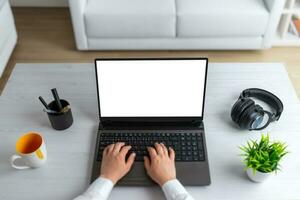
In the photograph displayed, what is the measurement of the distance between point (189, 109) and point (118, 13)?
1.33m

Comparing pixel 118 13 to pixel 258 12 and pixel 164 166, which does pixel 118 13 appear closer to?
pixel 258 12

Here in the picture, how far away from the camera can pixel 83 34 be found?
2.34 meters

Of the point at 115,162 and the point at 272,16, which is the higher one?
the point at 115,162

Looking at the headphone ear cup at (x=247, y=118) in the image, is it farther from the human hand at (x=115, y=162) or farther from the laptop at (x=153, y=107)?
the human hand at (x=115, y=162)

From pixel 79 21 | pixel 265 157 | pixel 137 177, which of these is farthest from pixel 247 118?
pixel 79 21

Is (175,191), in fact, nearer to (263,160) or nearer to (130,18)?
(263,160)

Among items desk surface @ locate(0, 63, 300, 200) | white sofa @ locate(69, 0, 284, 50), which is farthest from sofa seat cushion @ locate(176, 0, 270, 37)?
desk surface @ locate(0, 63, 300, 200)

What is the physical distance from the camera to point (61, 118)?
3.53ft

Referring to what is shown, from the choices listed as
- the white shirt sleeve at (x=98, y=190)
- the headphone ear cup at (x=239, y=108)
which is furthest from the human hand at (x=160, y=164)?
the headphone ear cup at (x=239, y=108)

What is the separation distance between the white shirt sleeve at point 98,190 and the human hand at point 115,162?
17 millimetres

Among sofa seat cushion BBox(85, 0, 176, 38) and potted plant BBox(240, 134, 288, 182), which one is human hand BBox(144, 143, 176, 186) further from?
sofa seat cushion BBox(85, 0, 176, 38)

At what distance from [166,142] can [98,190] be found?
0.28 meters

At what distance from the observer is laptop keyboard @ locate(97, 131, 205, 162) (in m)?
1.02

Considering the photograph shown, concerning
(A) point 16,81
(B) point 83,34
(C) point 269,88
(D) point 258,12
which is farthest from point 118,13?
(C) point 269,88
